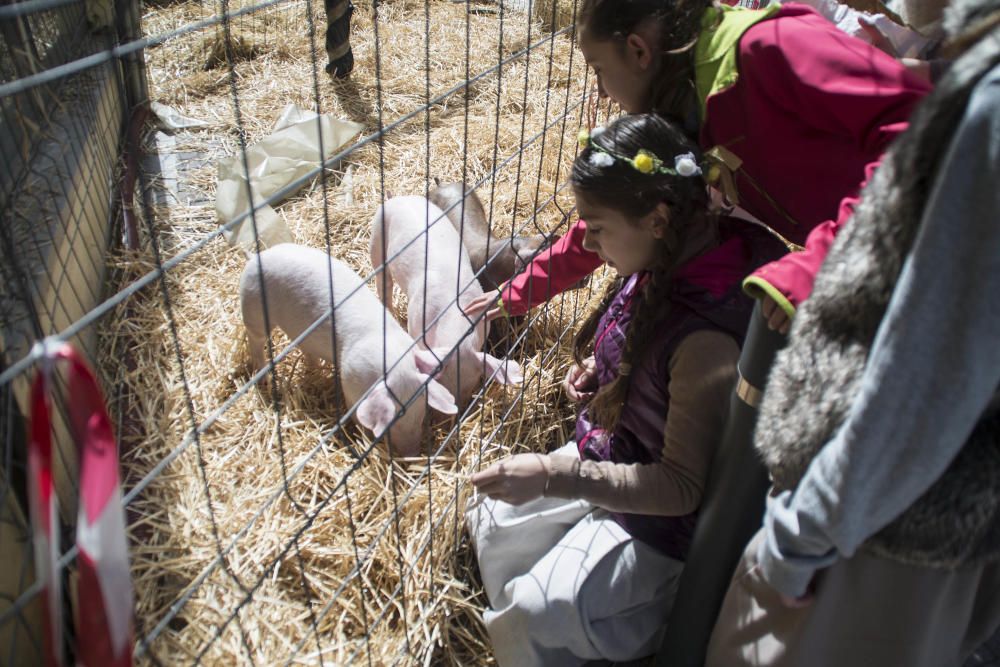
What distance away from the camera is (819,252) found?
4.01ft

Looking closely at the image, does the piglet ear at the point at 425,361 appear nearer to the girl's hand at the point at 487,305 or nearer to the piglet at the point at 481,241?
the girl's hand at the point at 487,305

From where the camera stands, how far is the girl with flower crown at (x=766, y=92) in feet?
4.72

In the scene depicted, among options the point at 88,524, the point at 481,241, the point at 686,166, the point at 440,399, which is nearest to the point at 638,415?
the point at 686,166

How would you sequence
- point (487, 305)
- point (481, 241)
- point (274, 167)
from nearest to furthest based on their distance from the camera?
point (487, 305)
point (481, 241)
point (274, 167)

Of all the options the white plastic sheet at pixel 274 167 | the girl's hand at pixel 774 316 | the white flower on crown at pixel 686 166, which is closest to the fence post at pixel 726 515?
the girl's hand at pixel 774 316

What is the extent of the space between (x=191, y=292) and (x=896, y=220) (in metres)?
2.65

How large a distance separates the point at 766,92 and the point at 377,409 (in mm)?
1189

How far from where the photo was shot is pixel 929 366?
85 centimetres

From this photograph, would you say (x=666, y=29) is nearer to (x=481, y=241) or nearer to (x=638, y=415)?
(x=638, y=415)

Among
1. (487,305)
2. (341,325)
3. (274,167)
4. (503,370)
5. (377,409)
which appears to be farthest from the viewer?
(274,167)

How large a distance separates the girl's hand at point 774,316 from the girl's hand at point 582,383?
0.95 meters

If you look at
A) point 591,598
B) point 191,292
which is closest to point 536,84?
point 191,292

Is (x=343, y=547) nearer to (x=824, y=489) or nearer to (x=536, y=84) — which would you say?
(x=824, y=489)

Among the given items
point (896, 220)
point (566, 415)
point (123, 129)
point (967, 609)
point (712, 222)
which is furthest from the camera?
point (123, 129)
